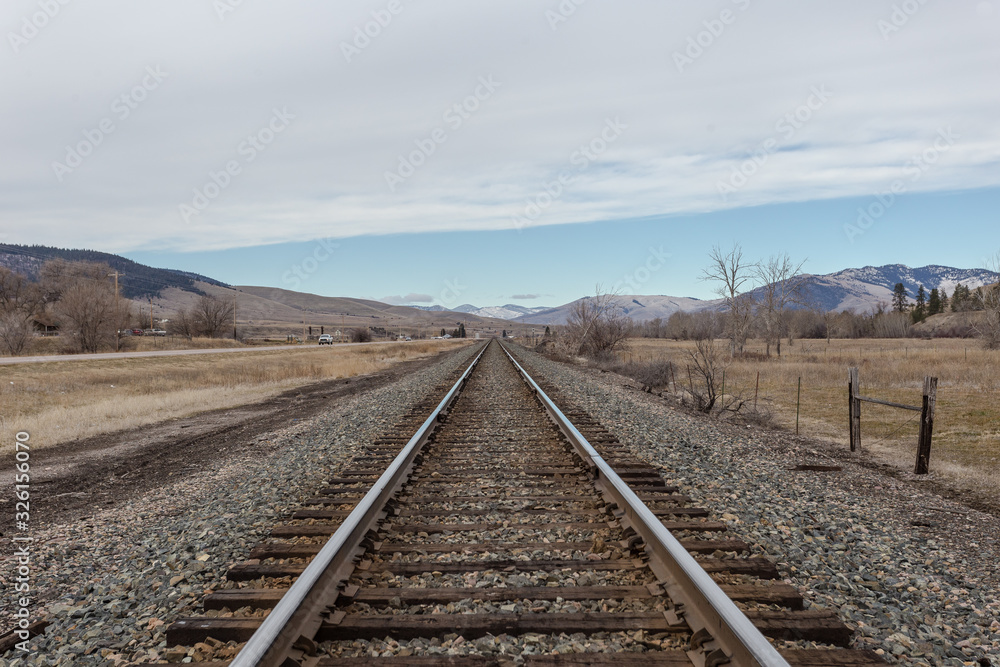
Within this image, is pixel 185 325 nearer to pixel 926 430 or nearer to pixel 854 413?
pixel 854 413

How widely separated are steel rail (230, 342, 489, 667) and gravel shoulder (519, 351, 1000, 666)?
2.53 m

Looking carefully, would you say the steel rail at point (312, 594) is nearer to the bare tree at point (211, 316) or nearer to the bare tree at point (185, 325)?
the bare tree at point (211, 316)

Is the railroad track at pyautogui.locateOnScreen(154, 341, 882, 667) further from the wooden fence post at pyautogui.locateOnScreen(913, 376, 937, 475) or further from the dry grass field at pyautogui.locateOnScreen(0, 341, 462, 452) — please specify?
the dry grass field at pyautogui.locateOnScreen(0, 341, 462, 452)

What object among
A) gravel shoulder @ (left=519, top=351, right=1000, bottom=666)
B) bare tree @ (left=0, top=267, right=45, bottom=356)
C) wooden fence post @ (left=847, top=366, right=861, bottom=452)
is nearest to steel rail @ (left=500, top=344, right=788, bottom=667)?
gravel shoulder @ (left=519, top=351, right=1000, bottom=666)

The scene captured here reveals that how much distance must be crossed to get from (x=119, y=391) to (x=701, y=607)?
74.9ft

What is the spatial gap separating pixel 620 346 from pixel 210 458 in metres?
31.6

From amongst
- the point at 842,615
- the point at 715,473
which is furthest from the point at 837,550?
the point at 715,473

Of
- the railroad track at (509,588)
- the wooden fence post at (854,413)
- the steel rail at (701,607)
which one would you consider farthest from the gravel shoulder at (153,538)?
the wooden fence post at (854,413)

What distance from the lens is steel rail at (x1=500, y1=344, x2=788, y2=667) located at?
7.20 feet

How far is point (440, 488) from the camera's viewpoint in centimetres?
507

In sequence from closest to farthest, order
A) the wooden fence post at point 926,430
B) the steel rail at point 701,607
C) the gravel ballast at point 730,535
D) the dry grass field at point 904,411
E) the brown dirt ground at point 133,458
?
the steel rail at point 701,607 < the gravel ballast at point 730,535 < the brown dirt ground at point 133,458 < the wooden fence post at point 926,430 < the dry grass field at point 904,411

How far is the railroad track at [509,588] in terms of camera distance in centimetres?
243

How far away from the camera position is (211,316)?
7812 cm

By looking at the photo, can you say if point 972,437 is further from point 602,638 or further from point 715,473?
point 602,638
